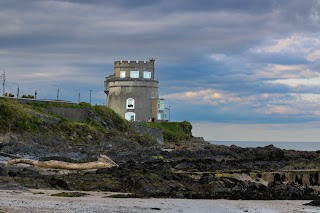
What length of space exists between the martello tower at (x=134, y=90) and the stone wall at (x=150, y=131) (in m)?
12.8

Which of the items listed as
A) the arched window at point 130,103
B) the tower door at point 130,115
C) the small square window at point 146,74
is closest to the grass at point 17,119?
the tower door at point 130,115

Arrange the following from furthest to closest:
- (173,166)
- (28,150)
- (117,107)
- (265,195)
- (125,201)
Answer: (117,107)
(28,150)
(173,166)
(265,195)
(125,201)

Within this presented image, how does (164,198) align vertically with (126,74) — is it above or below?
below

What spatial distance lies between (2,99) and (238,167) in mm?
26917

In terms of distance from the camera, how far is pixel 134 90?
84375 mm

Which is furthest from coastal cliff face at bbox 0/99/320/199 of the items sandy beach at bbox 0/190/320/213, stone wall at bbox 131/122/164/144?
stone wall at bbox 131/122/164/144

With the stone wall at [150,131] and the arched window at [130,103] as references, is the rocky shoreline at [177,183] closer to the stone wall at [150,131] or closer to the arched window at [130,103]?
the stone wall at [150,131]

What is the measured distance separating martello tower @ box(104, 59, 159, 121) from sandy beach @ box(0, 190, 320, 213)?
6439 centimetres

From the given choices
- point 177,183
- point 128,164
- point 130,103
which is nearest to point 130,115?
point 130,103

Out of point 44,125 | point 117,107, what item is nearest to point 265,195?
point 44,125

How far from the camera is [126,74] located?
85.1 metres

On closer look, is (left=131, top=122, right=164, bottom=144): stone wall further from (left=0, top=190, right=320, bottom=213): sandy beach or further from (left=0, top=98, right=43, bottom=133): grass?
(left=0, top=190, right=320, bottom=213): sandy beach

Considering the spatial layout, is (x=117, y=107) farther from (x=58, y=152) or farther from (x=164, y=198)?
(x=164, y=198)

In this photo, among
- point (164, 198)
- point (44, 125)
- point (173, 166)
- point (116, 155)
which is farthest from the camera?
point (44, 125)
